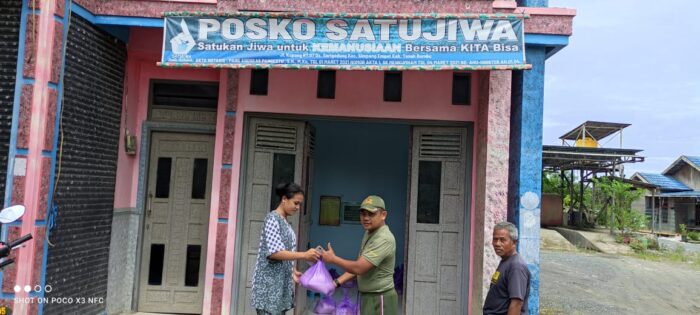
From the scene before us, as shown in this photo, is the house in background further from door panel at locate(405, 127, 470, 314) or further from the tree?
door panel at locate(405, 127, 470, 314)

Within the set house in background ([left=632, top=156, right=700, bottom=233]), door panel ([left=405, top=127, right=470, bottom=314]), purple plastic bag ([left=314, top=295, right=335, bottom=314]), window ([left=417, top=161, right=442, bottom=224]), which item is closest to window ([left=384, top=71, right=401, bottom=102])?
door panel ([left=405, top=127, right=470, bottom=314])

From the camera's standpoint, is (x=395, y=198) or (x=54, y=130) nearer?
(x=54, y=130)

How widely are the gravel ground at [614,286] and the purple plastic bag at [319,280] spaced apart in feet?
15.6

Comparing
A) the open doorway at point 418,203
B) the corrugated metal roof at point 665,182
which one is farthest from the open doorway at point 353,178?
the corrugated metal roof at point 665,182

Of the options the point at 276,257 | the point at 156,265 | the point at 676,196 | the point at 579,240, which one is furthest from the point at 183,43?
the point at 676,196

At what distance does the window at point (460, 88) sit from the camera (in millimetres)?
5625

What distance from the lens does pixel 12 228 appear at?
4.16m

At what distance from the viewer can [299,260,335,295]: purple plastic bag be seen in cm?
350

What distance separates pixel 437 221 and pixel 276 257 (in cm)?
269

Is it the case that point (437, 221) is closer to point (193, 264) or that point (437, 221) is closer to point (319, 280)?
point (319, 280)

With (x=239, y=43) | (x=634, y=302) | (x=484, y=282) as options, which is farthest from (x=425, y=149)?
(x=634, y=302)

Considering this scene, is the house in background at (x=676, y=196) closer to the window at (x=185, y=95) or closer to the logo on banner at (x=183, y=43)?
the window at (x=185, y=95)

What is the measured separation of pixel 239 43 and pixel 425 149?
2.43 meters

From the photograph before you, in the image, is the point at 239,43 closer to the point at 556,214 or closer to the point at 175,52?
the point at 175,52
